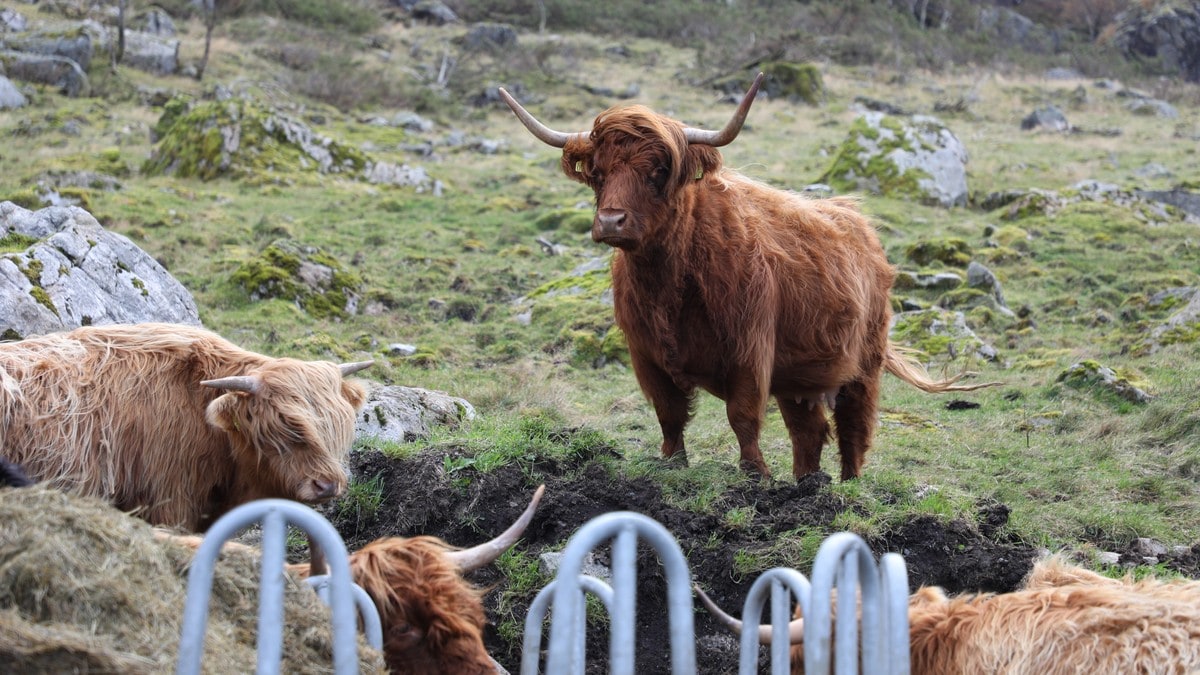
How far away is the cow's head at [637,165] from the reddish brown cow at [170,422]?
1.84 metres

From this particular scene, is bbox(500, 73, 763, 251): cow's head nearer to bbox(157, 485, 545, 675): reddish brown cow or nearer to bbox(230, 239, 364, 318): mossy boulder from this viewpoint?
bbox(157, 485, 545, 675): reddish brown cow

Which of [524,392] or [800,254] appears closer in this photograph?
[800,254]

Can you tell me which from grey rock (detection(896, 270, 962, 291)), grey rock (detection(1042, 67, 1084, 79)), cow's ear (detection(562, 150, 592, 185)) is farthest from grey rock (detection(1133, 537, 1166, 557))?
grey rock (detection(1042, 67, 1084, 79))

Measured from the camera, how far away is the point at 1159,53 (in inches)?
1746

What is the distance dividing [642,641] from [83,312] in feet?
15.5

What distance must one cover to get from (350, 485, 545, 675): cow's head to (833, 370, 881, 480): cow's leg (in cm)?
456

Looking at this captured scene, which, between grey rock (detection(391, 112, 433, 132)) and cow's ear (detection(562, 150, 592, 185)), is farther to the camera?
grey rock (detection(391, 112, 433, 132))

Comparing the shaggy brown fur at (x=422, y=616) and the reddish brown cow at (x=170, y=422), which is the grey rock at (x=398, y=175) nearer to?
the reddish brown cow at (x=170, y=422)

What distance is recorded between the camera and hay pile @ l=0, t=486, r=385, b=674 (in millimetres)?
2672

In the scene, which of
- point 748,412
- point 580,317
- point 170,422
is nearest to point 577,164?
point 748,412

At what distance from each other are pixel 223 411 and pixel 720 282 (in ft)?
9.78

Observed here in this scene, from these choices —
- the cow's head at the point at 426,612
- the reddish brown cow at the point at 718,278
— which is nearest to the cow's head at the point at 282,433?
the cow's head at the point at 426,612

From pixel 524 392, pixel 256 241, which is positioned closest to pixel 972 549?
pixel 524 392

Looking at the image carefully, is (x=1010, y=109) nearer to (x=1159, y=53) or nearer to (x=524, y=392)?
(x=1159, y=53)
